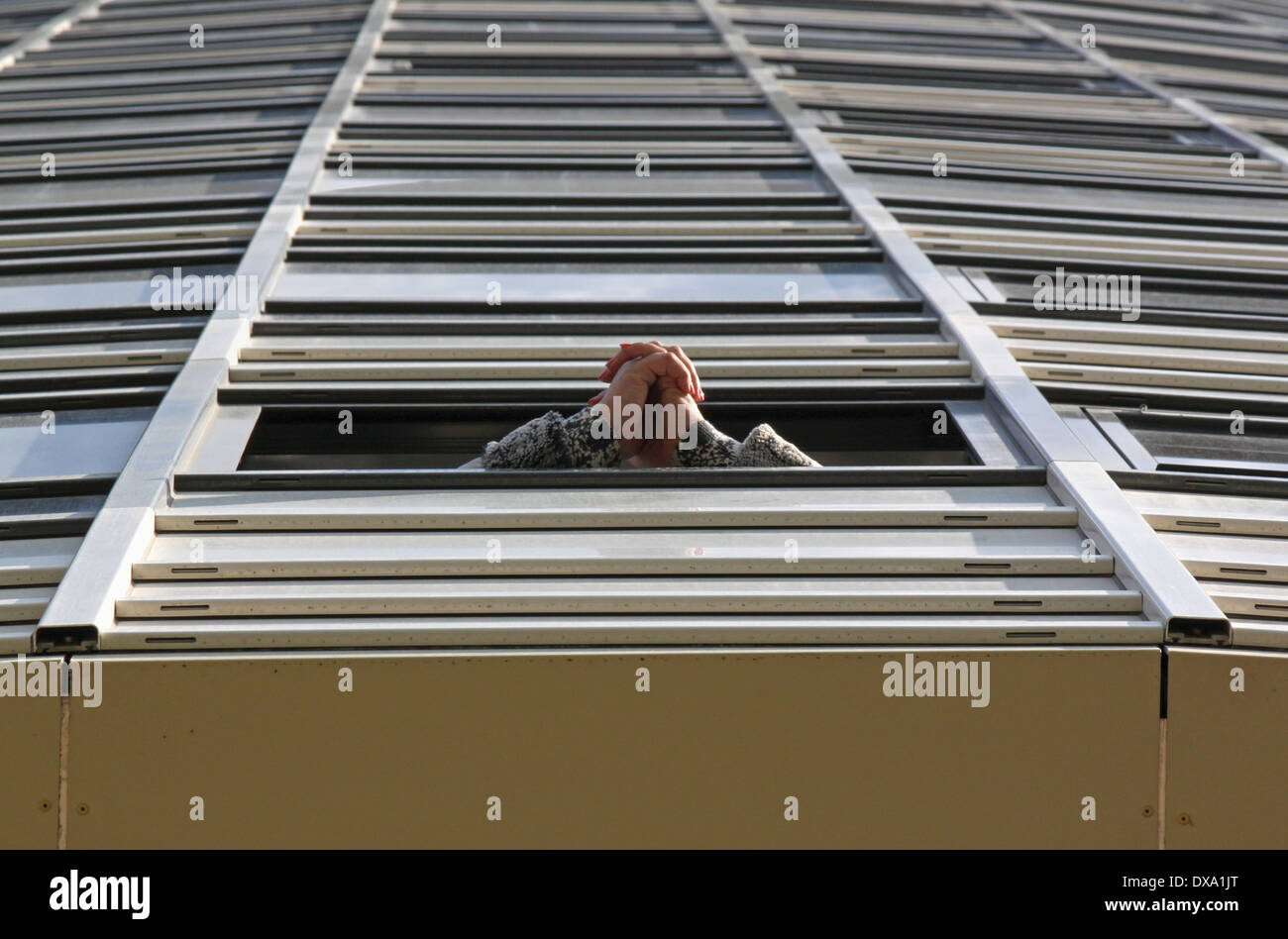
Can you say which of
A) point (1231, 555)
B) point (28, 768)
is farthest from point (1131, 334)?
point (28, 768)

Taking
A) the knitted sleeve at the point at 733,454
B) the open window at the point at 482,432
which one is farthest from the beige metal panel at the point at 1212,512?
the knitted sleeve at the point at 733,454

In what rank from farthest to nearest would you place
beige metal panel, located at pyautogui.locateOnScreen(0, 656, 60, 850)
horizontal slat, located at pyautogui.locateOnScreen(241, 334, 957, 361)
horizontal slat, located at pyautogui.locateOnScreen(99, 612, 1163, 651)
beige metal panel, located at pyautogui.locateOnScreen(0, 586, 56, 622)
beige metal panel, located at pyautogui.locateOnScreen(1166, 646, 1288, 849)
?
1. horizontal slat, located at pyautogui.locateOnScreen(241, 334, 957, 361)
2. beige metal panel, located at pyautogui.locateOnScreen(0, 586, 56, 622)
3. horizontal slat, located at pyautogui.locateOnScreen(99, 612, 1163, 651)
4. beige metal panel, located at pyautogui.locateOnScreen(1166, 646, 1288, 849)
5. beige metal panel, located at pyautogui.locateOnScreen(0, 656, 60, 850)

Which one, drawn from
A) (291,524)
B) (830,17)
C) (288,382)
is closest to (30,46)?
(830,17)

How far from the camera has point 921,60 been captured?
1207 centimetres

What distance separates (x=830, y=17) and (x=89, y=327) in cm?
883

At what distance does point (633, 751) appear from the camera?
3.79 m

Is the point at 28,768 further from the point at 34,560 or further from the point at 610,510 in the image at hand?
the point at 610,510

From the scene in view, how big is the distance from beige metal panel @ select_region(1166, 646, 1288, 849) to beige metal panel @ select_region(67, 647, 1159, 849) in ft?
0.28

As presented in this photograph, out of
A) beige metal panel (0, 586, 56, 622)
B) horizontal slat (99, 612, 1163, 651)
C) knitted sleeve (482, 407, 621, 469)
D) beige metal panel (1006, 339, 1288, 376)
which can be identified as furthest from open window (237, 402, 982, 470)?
horizontal slat (99, 612, 1163, 651)

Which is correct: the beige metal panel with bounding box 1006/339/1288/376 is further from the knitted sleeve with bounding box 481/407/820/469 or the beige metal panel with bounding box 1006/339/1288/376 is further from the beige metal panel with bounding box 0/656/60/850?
the beige metal panel with bounding box 0/656/60/850

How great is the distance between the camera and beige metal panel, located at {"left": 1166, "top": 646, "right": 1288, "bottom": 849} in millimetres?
3762

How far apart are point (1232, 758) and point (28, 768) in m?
3.04

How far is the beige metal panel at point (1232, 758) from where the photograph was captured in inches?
148
